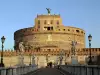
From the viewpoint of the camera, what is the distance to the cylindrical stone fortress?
15650 cm

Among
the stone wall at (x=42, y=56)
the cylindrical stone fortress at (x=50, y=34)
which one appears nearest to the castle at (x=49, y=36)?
the cylindrical stone fortress at (x=50, y=34)

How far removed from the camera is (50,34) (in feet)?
515

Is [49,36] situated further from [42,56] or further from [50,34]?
[42,56]

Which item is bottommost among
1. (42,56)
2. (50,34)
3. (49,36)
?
(42,56)

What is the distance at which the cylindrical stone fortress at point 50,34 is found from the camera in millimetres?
156500

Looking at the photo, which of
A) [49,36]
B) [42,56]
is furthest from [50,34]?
[42,56]

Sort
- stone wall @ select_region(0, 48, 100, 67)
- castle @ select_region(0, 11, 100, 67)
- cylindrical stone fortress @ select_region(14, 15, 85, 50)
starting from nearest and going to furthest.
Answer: stone wall @ select_region(0, 48, 100, 67) < castle @ select_region(0, 11, 100, 67) < cylindrical stone fortress @ select_region(14, 15, 85, 50)

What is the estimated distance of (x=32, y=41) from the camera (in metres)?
159

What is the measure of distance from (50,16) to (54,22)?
5506 mm

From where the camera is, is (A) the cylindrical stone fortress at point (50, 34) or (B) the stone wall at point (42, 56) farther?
(A) the cylindrical stone fortress at point (50, 34)

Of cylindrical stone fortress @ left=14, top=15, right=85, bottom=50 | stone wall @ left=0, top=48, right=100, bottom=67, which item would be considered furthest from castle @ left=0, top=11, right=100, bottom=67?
stone wall @ left=0, top=48, right=100, bottom=67

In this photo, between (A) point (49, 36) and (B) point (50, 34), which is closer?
(A) point (49, 36)

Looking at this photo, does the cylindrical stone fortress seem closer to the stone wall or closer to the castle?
the castle

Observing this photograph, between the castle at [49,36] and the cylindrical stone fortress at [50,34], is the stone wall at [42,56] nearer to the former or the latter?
the castle at [49,36]
